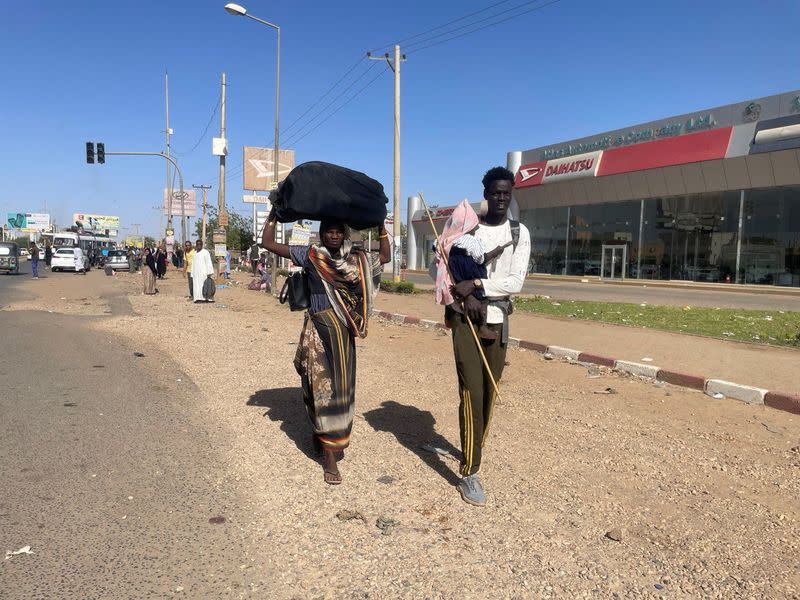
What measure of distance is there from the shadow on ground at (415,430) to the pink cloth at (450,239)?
1.21 m

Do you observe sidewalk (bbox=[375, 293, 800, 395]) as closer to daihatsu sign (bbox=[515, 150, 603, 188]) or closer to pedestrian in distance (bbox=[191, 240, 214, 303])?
pedestrian in distance (bbox=[191, 240, 214, 303])

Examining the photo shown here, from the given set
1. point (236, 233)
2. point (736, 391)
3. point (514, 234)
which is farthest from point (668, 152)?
point (236, 233)

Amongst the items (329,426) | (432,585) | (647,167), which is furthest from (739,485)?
(647,167)

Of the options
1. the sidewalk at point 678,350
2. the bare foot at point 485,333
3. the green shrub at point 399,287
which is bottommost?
the sidewalk at point 678,350

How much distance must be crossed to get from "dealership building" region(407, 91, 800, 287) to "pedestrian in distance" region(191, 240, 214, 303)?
11.9m

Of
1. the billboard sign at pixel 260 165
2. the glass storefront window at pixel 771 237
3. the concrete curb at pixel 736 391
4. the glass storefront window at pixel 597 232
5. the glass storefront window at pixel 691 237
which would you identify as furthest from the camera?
the billboard sign at pixel 260 165

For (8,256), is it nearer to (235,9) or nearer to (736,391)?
(235,9)

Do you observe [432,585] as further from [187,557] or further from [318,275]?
[318,275]

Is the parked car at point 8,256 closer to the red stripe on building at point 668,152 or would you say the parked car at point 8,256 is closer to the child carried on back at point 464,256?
the red stripe on building at point 668,152

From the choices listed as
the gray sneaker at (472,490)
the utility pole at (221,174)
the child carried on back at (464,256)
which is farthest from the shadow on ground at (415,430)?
the utility pole at (221,174)

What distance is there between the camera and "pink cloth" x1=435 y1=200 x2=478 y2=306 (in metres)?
3.50

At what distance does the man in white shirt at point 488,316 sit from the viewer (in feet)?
11.3

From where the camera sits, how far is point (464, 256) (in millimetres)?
3438

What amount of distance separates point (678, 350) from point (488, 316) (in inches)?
240
